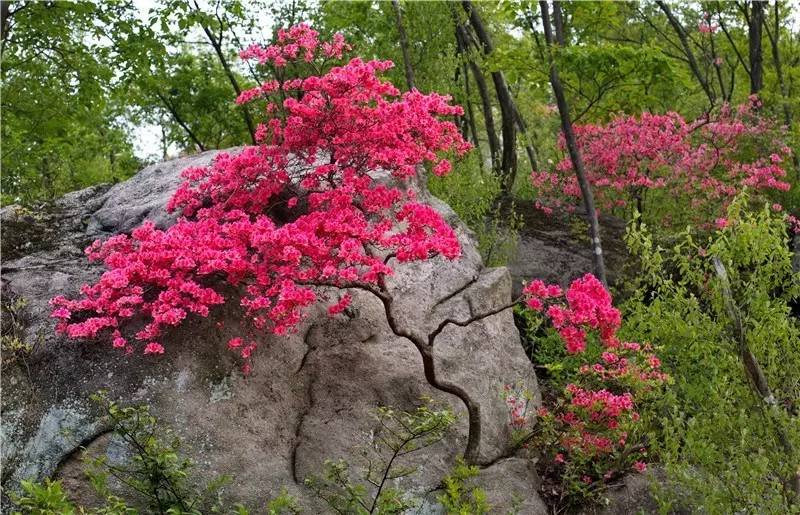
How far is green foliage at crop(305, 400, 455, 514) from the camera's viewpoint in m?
5.22

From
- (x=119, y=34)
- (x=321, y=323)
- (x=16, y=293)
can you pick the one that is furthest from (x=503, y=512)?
(x=119, y=34)

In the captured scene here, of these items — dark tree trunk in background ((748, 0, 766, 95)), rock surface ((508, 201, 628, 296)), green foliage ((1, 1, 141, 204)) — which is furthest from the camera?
dark tree trunk in background ((748, 0, 766, 95))

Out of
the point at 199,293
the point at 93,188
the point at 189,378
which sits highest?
the point at 93,188

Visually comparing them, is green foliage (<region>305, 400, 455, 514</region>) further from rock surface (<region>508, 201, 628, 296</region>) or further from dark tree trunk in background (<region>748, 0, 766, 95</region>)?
dark tree trunk in background (<region>748, 0, 766, 95</region>)

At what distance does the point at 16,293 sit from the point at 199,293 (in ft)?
7.08

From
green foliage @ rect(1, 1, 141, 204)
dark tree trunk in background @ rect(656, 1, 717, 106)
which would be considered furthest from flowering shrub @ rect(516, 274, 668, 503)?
dark tree trunk in background @ rect(656, 1, 717, 106)

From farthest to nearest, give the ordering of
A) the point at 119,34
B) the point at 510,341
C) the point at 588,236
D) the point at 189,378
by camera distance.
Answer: the point at 119,34 < the point at 588,236 < the point at 510,341 < the point at 189,378

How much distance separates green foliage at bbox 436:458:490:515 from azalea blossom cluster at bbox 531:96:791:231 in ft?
22.4

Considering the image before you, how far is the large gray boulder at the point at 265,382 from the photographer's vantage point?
590cm

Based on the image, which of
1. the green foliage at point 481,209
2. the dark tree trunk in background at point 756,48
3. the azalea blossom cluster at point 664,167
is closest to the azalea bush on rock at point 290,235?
the green foliage at point 481,209

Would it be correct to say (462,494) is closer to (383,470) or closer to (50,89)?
(383,470)

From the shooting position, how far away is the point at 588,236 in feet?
37.8

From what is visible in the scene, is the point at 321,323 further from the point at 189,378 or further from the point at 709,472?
the point at 709,472

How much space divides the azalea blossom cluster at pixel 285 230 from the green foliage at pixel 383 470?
1.20 metres
